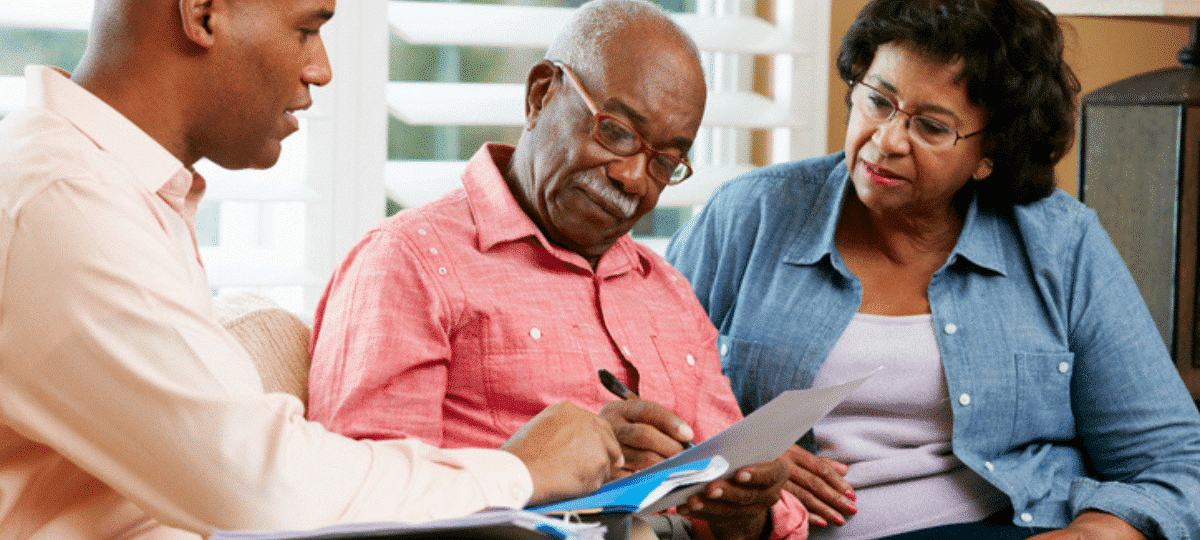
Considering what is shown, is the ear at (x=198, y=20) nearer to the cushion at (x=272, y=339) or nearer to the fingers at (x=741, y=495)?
the cushion at (x=272, y=339)

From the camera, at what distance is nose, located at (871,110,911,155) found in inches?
69.5

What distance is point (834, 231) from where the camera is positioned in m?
1.84

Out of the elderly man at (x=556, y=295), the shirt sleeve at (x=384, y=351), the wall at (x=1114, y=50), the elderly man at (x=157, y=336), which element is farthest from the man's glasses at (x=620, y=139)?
the wall at (x=1114, y=50)

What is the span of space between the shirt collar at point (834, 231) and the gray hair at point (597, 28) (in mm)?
477

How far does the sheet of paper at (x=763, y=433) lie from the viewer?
1035 millimetres

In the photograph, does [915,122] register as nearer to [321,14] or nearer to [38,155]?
[321,14]

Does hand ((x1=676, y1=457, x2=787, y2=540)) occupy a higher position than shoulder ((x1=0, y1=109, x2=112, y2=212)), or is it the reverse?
shoulder ((x1=0, y1=109, x2=112, y2=212))

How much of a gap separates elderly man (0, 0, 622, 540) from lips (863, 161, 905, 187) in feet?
3.05

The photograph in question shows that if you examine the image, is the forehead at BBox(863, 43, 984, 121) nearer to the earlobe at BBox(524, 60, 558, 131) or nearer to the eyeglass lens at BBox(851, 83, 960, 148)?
the eyeglass lens at BBox(851, 83, 960, 148)

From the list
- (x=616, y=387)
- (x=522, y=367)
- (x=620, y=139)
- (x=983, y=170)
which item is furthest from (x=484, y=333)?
(x=983, y=170)

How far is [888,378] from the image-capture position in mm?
1734

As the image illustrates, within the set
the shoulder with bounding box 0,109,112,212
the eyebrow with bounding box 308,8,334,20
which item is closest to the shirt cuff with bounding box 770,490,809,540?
the eyebrow with bounding box 308,8,334,20

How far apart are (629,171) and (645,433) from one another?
0.35m

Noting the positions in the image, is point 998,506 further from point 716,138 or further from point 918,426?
point 716,138
